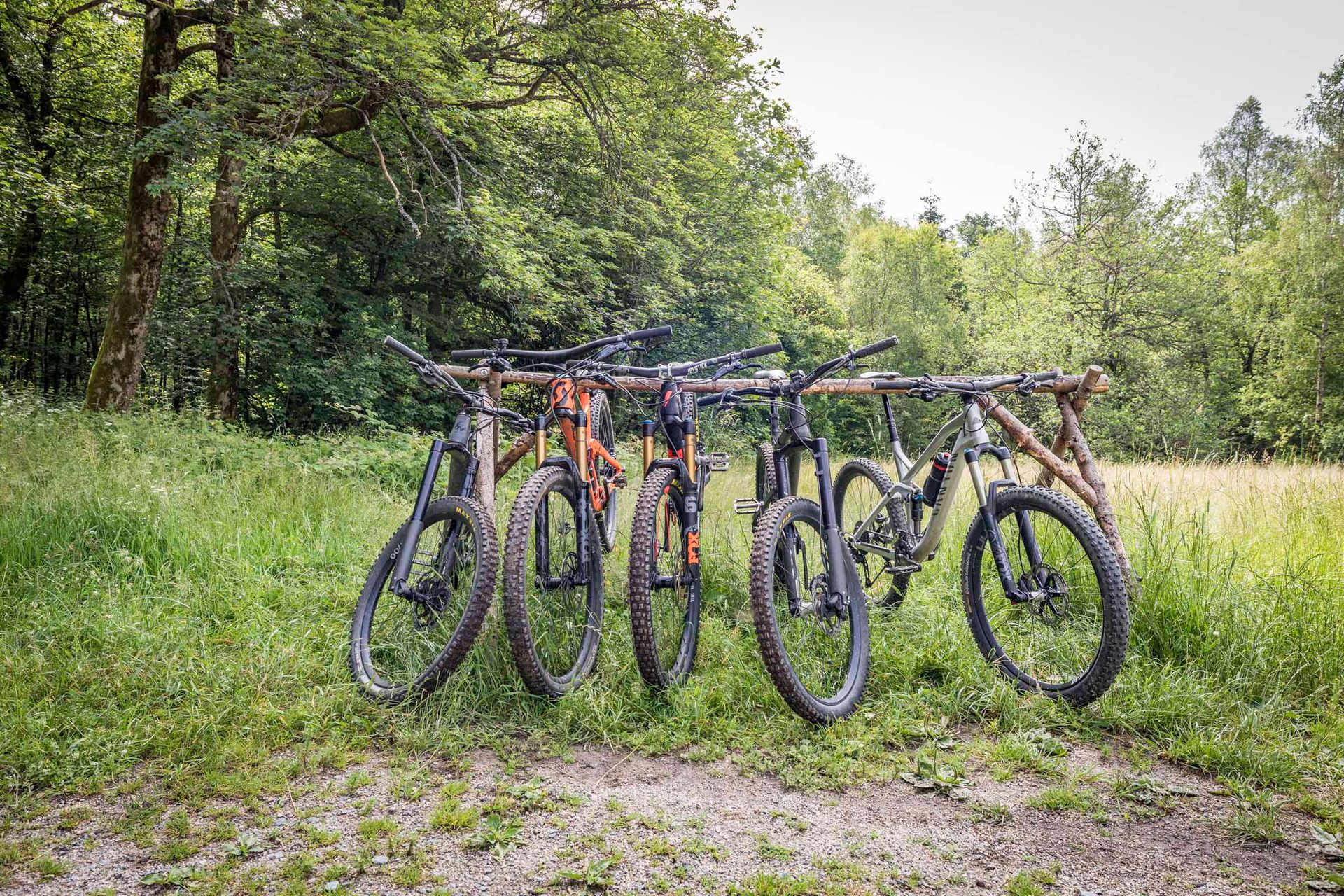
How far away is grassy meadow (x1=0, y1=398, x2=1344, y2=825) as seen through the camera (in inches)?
103

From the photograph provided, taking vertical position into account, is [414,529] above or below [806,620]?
above

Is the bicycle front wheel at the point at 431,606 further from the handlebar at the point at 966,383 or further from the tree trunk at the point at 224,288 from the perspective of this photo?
the tree trunk at the point at 224,288

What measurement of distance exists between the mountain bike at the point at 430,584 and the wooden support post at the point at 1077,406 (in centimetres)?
288

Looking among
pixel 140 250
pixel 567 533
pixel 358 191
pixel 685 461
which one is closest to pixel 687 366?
pixel 685 461

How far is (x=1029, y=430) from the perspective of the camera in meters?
3.70

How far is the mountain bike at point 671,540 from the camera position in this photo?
2795 mm

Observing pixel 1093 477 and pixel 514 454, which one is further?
pixel 514 454

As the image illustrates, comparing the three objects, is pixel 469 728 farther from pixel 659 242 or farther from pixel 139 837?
pixel 659 242

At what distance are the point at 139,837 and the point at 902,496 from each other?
131 inches

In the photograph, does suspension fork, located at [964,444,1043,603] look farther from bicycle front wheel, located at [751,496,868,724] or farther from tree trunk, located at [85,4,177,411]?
tree trunk, located at [85,4,177,411]

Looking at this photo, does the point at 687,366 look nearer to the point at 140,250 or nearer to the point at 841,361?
the point at 841,361

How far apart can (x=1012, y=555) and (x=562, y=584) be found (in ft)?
6.48

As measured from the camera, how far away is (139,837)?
2.14m

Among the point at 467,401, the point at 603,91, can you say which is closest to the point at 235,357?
the point at 603,91
